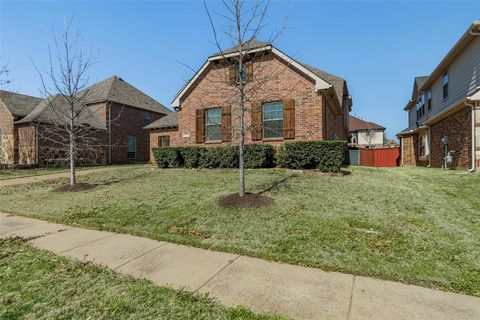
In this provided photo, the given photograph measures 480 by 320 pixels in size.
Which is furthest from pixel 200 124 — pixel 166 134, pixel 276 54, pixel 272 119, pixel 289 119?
pixel 166 134

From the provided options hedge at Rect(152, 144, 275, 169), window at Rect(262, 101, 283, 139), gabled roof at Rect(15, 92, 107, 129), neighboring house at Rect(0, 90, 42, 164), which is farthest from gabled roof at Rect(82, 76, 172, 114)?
window at Rect(262, 101, 283, 139)

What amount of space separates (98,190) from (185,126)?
7.81 m

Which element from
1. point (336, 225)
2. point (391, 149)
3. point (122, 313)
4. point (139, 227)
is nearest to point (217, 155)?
point (139, 227)

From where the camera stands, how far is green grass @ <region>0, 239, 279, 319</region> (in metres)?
2.59

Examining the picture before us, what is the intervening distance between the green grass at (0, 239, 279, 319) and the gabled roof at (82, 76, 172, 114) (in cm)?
2413

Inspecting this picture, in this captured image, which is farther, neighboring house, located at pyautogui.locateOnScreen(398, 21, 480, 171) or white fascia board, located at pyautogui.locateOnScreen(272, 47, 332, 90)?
white fascia board, located at pyautogui.locateOnScreen(272, 47, 332, 90)

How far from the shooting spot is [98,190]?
31.1 feet

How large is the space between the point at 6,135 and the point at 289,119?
23.3m

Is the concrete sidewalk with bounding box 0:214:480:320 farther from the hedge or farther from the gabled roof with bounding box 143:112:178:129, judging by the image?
the gabled roof with bounding box 143:112:178:129

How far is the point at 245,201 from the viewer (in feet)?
21.4

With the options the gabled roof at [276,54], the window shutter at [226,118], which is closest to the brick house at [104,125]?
the gabled roof at [276,54]

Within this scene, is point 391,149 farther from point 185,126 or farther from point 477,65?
point 185,126

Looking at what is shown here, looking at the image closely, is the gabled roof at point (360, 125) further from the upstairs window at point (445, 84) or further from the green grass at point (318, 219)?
the green grass at point (318, 219)

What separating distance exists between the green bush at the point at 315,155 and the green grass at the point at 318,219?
1.13 meters
